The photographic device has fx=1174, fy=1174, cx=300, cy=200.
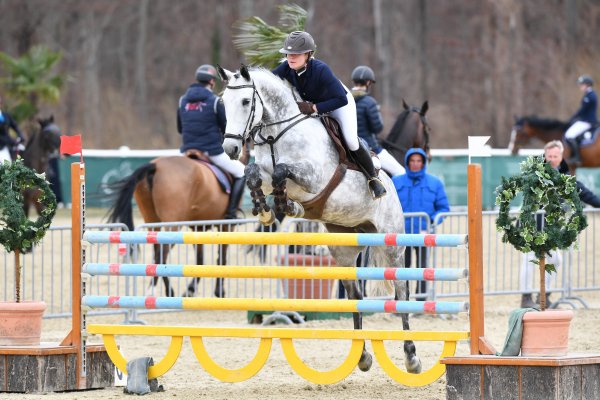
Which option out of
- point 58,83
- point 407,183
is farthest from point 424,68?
point 407,183

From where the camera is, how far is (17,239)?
749 cm

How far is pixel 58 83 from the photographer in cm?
2742

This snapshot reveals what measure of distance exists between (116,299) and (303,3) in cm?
3676

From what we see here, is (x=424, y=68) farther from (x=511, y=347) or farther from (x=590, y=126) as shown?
(x=511, y=347)

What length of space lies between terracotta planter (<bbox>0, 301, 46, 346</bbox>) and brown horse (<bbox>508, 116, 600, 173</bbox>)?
47.7ft

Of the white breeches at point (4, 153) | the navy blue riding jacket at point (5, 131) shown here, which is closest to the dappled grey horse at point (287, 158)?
the white breeches at point (4, 153)

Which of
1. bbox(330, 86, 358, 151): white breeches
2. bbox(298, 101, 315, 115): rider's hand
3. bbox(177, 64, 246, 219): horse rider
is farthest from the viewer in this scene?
bbox(177, 64, 246, 219): horse rider

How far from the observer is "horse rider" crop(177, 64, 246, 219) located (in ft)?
41.4

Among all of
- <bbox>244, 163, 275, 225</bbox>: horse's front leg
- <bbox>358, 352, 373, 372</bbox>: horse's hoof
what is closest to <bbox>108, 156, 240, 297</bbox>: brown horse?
<bbox>358, 352, 373, 372</bbox>: horse's hoof

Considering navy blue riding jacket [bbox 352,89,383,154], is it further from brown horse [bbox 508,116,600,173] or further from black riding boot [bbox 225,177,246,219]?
brown horse [bbox 508,116,600,173]

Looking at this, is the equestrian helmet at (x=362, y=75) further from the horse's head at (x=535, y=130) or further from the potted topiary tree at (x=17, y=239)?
the horse's head at (x=535, y=130)

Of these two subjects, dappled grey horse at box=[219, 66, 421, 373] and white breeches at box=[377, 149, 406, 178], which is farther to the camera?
white breeches at box=[377, 149, 406, 178]

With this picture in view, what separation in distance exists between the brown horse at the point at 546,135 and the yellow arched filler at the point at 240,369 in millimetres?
14295

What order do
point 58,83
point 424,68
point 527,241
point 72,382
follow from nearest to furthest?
point 527,241, point 72,382, point 58,83, point 424,68
